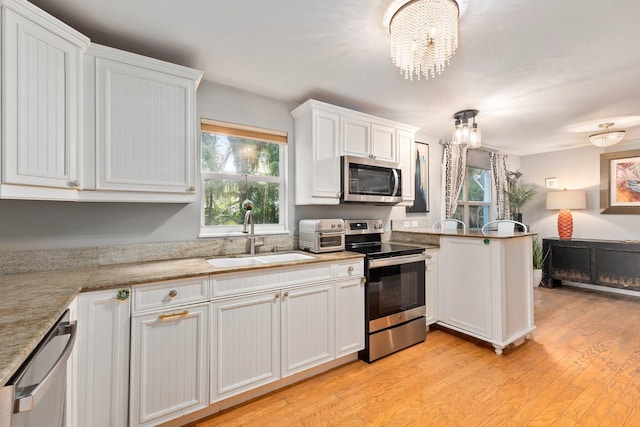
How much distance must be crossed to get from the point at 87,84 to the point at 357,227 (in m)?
2.27

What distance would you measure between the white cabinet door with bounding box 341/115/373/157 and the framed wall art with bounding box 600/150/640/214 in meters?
4.21

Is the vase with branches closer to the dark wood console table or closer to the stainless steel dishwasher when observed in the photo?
the dark wood console table

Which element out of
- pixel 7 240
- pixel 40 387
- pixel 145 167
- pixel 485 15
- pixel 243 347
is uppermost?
pixel 485 15

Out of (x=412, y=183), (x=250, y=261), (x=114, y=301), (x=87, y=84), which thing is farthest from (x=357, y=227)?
(x=87, y=84)

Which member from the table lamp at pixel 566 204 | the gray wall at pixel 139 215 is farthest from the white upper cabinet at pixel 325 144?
the table lamp at pixel 566 204

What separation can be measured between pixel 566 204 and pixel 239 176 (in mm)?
4991

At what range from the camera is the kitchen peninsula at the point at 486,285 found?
2.46m

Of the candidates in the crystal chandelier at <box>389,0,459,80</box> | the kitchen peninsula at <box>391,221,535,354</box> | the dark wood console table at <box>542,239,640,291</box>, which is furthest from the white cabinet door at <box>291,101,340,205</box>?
→ the dark wood console table at <box>542,239,640,291</box>

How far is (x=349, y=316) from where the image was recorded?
2277mm

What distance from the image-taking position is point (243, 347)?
1811 mm

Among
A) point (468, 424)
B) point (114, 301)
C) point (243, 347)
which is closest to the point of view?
point (114, 301)

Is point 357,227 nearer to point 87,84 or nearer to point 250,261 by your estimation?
point 250,261

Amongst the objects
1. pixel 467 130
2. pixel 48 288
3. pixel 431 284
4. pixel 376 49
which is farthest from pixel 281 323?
pixel 467 130

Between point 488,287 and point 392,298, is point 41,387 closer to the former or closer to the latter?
point 392,298
